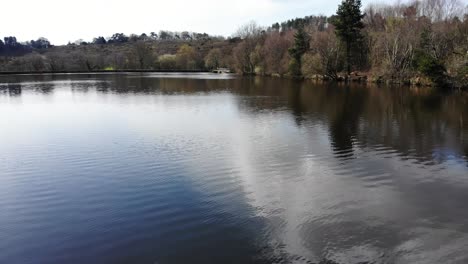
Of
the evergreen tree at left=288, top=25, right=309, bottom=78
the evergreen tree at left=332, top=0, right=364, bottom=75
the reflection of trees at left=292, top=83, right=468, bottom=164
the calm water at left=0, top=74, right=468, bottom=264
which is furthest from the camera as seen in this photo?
the evergreen tree at left=288, top=25, right=309, bottom=78

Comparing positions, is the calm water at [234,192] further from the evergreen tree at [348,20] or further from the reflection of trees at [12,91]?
the evergreen tree at [348,20]

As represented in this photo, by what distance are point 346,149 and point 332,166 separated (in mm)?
3125

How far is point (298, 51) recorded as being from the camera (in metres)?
76.8

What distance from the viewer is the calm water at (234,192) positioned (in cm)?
870

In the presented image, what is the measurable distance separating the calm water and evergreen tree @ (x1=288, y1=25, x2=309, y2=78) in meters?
54.1

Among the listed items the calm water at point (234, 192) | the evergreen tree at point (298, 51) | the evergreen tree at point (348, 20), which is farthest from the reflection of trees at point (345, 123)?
the evergreen tree at point (298, 51)

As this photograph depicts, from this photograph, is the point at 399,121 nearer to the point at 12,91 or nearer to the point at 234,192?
the point at 234,192

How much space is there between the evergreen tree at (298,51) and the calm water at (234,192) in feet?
178

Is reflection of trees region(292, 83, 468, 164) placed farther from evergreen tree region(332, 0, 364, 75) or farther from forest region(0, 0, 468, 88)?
evergreen tree region(332, 0, 364, 75)

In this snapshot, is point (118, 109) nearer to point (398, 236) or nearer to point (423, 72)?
point (398, 236)

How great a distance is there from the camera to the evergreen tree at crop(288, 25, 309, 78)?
76.4 m

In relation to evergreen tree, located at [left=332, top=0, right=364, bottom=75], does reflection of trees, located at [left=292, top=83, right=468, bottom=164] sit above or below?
below

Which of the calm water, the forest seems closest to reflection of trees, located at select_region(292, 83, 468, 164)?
the calm water

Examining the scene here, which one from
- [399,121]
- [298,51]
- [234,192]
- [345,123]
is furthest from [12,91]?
[298,51]
